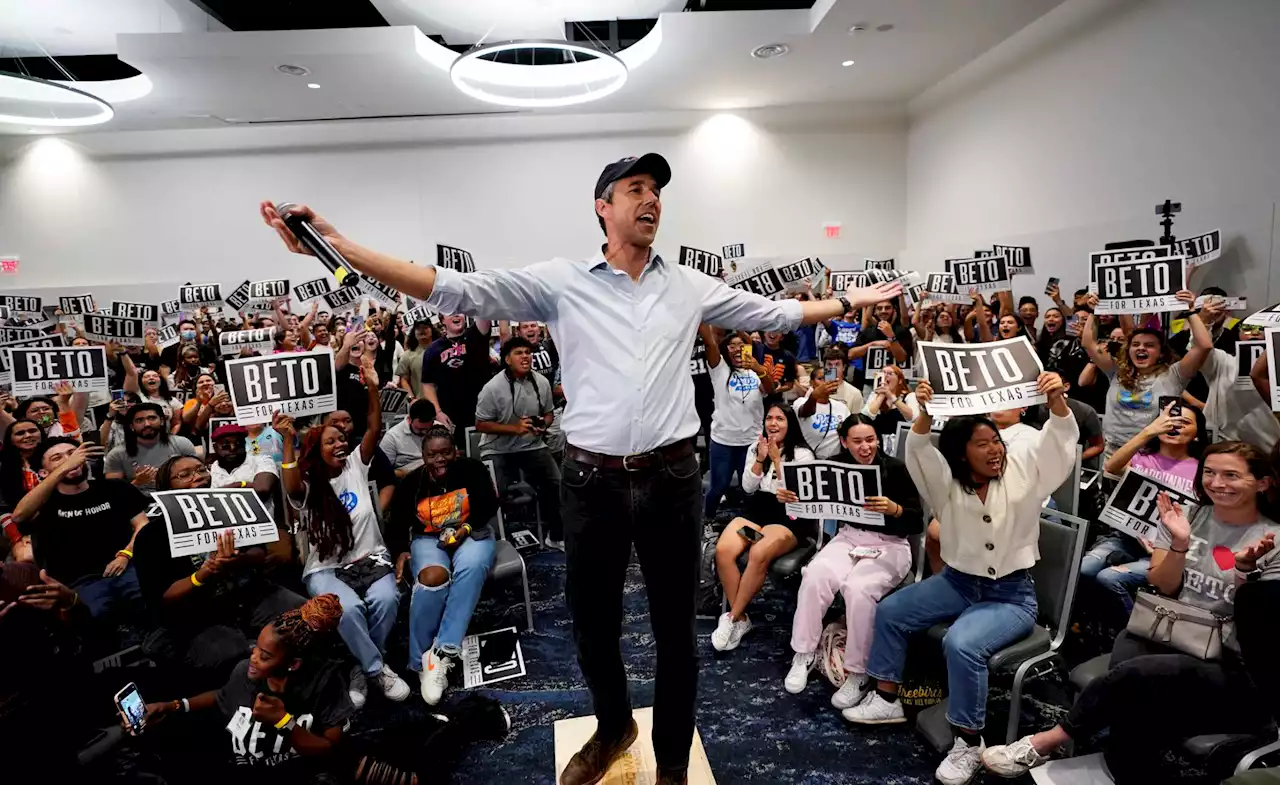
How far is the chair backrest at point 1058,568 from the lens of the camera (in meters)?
2.81

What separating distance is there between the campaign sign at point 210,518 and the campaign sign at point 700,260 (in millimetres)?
4379

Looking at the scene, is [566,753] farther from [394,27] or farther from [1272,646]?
[394,27]

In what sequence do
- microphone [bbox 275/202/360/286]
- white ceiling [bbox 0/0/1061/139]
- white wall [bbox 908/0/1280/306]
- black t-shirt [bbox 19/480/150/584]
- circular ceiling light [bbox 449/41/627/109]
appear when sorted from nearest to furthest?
1. microphone [bbox 275/202/360/286]
2. black t-shirt [bbox 19/480/150/584]
3. white wall [bbox 908/0/1280/306]
4. white ceiling [bbox 0/0/1061/139]
5. circular ceiling light [bbox 449/41/627/109]

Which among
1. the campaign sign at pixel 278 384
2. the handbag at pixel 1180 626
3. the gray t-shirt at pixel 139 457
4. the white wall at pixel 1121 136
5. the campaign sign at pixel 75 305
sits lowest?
the handbag at pixel 1180 626

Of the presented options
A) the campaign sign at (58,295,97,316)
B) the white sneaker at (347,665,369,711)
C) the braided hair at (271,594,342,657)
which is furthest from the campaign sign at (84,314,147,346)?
the braided hair at (271,594,342,657)

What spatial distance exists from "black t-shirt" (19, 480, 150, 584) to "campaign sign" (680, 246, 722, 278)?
4.64 meters

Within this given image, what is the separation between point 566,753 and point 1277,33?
299 inches

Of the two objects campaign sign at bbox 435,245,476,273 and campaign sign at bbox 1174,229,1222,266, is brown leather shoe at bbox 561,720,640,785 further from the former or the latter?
campaign sign at bbox 1174,229,1222,266

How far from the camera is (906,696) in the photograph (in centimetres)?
305

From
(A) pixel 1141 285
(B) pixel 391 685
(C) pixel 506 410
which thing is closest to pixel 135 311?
(C) pixel 506 410

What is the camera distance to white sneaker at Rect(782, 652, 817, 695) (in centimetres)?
332

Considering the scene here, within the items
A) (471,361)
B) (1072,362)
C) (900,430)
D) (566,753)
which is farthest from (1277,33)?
(566,753)

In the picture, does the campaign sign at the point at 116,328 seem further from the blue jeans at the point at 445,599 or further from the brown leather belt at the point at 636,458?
the brown leather belt at the point at 636,458

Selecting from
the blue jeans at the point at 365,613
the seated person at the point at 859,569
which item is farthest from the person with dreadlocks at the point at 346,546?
the seated person at the point at 859,569
